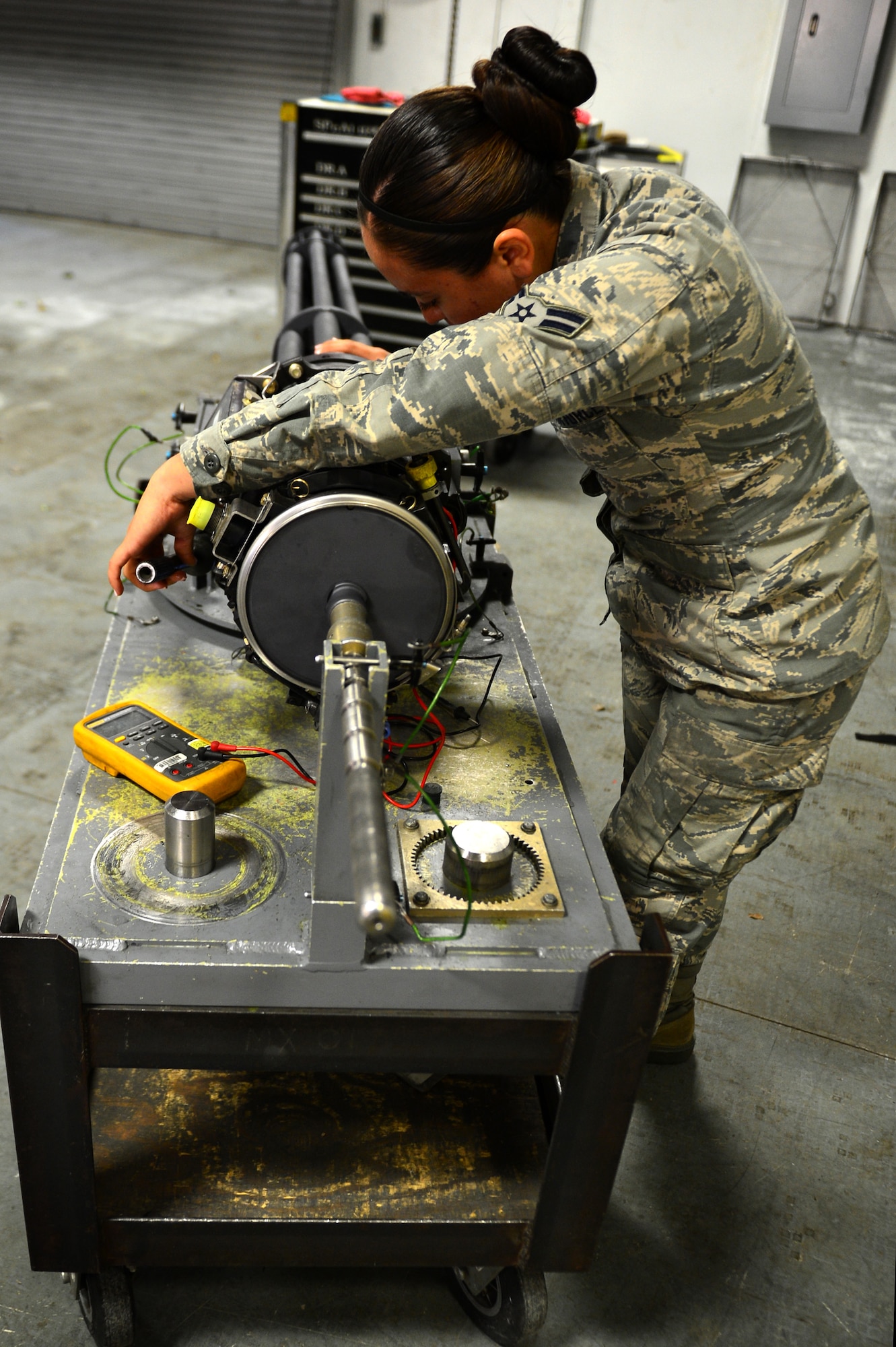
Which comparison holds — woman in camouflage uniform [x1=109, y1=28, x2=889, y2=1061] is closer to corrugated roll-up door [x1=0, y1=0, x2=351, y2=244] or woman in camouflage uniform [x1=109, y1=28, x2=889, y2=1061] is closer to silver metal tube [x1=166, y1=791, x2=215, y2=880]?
silver metal tube [x1=166, y1=791, x2=215, y2=880]

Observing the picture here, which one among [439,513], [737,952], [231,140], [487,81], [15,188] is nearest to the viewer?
[487,81]

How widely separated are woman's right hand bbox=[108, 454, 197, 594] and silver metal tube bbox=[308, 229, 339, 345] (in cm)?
86

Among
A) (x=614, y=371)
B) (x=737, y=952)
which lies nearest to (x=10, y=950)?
(x=614, y=371)

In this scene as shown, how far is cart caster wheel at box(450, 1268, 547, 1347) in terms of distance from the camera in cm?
110

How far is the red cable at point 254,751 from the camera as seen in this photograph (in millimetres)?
1155

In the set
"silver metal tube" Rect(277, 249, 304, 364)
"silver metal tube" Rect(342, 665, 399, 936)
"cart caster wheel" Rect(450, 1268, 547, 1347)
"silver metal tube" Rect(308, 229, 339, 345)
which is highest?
"silver metal tube" Rect(308, 229, 339, 345)

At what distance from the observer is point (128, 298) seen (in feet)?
19.0

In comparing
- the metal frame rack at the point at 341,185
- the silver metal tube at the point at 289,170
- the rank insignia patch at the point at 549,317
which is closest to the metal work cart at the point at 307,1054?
the rank insignia patch at the point at 549,317

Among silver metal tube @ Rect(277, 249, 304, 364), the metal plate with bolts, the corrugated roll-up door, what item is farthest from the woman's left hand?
the corrugated roll-up door

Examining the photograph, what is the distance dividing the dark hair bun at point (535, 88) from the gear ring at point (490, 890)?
68 cm

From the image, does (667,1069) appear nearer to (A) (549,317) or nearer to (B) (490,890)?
(B) (490,890)

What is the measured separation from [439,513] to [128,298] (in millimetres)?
5378

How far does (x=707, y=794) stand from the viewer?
1238 millimetres

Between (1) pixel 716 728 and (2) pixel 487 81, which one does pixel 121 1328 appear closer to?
(1) pixel 716 728
